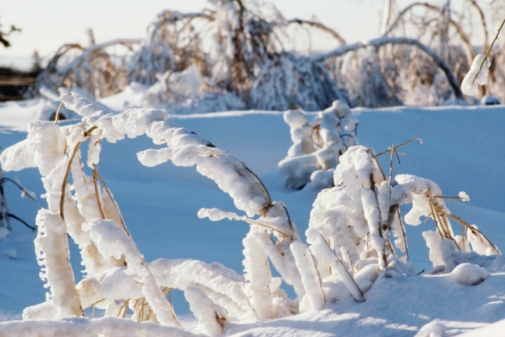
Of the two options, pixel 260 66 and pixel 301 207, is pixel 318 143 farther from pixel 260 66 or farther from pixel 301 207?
pixel 260 66

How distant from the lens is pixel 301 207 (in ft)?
16.8

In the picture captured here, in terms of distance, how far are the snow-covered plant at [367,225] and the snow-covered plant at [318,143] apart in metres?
3.47

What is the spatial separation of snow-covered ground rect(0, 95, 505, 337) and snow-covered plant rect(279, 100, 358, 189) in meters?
0.13

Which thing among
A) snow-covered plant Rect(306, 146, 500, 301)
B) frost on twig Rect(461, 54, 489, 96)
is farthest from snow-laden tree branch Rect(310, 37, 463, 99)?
frost on twig Rect(461, 54, 489, 96)

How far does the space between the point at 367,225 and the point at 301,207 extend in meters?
3.47

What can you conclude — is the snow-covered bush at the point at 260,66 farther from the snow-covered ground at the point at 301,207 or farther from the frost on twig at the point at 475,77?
the frost on twig at the point at 475,77

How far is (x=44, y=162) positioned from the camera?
5.96 ft

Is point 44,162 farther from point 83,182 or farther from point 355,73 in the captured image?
point 355,73

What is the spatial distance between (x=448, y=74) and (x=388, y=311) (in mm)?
10716

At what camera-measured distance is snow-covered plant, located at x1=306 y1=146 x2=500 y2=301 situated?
58.7 inches

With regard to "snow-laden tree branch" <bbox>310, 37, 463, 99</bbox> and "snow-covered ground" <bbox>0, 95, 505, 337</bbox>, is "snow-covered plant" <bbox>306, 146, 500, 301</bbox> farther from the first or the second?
"snow-laden tree branch" <bbox>310, 37, 463, 99</bbox>

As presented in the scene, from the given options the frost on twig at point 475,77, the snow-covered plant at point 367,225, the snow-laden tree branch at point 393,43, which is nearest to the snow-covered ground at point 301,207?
the snow-covered plant at point 367,225

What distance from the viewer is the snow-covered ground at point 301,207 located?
1372mm

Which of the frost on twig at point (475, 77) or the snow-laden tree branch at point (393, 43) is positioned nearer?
the frost on twig at point (475, 77)
